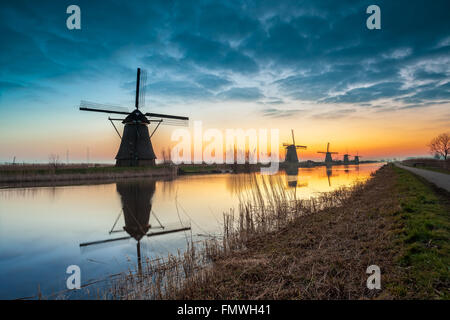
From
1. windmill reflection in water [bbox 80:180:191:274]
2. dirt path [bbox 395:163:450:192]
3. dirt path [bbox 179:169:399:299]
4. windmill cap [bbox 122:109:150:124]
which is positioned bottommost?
windmill reflection in water [bbox 80:180:191:274]

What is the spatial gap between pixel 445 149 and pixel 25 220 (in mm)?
77774

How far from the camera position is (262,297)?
3021 mm

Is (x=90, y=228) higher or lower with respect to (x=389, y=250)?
lower

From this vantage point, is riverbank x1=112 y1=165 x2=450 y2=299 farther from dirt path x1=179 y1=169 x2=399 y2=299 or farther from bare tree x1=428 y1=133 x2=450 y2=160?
bare tree x1=428 y1=133 x2=450 y2=160

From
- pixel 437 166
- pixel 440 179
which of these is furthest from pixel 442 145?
pixel 440 179

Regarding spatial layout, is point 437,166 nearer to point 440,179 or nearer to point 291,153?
point 440,179

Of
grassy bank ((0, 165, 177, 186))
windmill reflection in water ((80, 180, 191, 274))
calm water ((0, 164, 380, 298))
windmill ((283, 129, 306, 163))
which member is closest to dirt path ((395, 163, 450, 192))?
calm water ((0, 164, 380, 298))

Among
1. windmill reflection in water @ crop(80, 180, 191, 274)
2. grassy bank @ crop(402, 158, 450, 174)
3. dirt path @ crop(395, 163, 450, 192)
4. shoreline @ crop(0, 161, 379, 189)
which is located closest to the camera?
windmill reflection in water @ crop(80, 180, 191, 274)

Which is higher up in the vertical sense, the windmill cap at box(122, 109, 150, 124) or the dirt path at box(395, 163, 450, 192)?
the windmill cap at box(122, 109, 150, 124)

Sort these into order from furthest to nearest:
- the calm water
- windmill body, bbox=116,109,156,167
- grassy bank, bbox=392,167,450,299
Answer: windmill body, bbox=116,109,156,167 < the calm water < grassy bank, bbox=392,167,450,299

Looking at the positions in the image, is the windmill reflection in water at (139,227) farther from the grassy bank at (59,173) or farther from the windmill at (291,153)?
the windmill at (291,153)

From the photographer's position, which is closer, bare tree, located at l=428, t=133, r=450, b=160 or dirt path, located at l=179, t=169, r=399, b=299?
dirt path, located at l=179, t=169, r=399, b=299
